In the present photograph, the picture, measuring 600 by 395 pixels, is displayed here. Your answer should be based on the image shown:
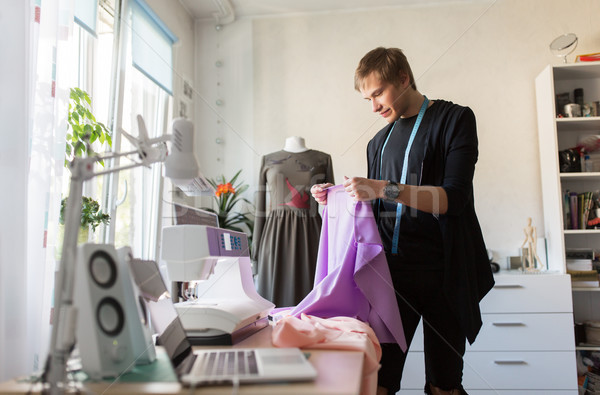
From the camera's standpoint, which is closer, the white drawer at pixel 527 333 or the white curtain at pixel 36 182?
the white curtain at pixel 36 182

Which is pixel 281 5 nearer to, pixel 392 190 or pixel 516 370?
pixel 392 190

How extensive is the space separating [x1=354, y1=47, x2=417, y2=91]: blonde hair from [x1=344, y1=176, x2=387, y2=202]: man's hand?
0.36 metres

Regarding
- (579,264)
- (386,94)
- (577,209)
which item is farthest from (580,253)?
(386,94)

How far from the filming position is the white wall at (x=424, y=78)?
3.00 m

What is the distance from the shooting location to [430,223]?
4.51 ft

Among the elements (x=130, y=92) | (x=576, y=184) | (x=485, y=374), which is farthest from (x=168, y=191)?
(x=576, y=184)

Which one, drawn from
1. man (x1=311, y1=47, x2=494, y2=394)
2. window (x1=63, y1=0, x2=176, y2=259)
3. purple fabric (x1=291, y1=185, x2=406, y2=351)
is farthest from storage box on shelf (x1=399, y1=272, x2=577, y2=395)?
window (x1=63, y1=0, x2=176, y2=259)

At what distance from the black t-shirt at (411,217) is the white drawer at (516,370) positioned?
4.47 ft

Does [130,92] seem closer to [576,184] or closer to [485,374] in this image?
[485,374]

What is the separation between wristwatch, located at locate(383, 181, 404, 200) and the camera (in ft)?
4.22

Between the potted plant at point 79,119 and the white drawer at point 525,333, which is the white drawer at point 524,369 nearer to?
the white drawer at point 525,333

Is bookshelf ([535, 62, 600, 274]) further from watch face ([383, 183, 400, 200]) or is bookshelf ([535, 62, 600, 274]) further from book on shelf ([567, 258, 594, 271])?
watch face ([383, 183, 400, 200])

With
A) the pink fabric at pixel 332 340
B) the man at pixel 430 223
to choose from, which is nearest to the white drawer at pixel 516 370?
the man at pixel 430 223

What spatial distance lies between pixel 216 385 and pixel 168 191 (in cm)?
60
